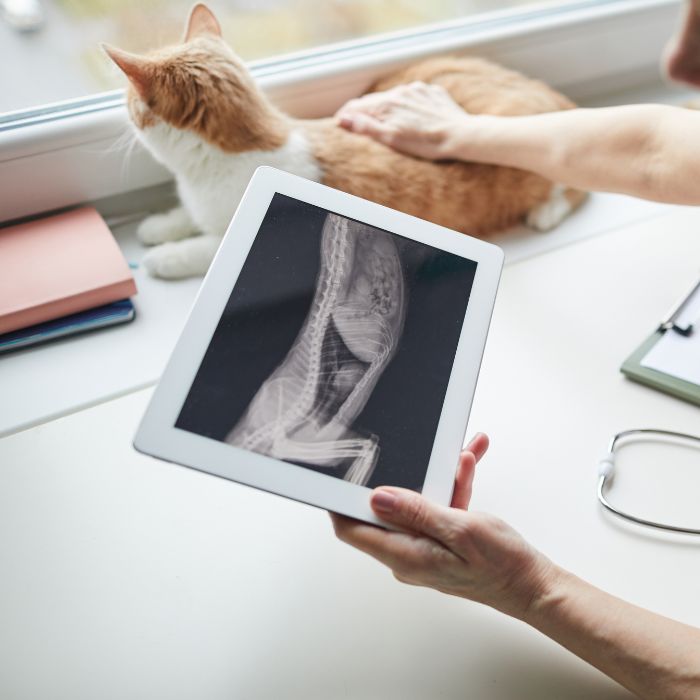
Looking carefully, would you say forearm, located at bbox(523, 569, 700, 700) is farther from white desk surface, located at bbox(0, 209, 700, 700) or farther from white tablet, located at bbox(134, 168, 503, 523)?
white tablet, located at bbox(134, 168, 503, 523)

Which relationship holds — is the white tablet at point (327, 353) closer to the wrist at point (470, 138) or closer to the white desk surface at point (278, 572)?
the white desk surface at point (278, 572)

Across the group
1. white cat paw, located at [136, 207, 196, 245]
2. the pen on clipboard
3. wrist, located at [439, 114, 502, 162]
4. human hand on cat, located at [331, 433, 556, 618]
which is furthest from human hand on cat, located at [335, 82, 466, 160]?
human hand on cat, located at [331, 433, 556, 618]

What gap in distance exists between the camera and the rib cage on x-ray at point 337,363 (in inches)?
22.0

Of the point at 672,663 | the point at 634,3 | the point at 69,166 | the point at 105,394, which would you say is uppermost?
the point at 634,3

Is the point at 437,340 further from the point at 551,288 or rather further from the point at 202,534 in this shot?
the point at 551,288

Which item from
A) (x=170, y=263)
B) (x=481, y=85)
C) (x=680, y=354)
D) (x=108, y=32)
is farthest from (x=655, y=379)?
(x=108, y=32)

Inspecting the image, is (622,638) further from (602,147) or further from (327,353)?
(602,147)

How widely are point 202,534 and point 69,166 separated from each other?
560 mm

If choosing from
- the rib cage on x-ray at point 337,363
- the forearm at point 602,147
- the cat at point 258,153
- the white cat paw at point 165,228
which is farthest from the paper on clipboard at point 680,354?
the white cat paw at point 165,228

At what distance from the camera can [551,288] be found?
0.98 m

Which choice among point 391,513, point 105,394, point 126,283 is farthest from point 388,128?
point 391,513

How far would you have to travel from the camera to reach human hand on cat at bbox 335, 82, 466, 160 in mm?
1015

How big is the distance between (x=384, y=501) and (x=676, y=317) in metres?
0.57

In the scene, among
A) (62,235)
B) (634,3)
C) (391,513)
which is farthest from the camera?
(634,3)
